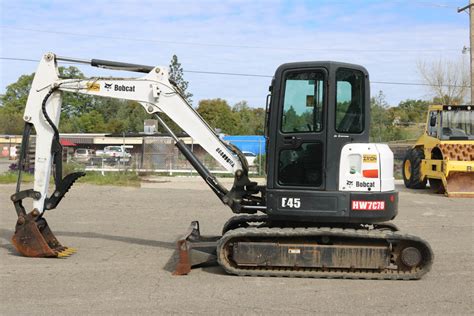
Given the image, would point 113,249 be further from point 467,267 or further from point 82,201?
point 82,201

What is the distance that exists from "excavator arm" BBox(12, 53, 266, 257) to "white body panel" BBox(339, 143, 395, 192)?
1289mm

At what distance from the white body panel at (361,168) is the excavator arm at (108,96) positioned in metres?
1.29

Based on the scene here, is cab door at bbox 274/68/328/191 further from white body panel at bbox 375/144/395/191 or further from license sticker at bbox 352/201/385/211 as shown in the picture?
white body panel at bbox 375/144/395/191

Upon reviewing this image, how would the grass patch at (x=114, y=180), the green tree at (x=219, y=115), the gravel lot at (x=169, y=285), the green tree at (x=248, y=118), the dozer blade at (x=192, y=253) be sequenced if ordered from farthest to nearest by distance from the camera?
the green tree at (x=219, y=115)
the green tree at (x=248, y=118)
the grass patch at (x=114, y=180)
the dozer blade at (x=192, y=253)
the gravel lot at (x=169, y=285)

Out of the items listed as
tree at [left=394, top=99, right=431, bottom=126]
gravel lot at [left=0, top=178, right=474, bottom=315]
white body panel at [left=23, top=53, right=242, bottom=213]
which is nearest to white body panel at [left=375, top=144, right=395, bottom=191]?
gravel lot at [left=0, top=178, right=474, bottom=315]

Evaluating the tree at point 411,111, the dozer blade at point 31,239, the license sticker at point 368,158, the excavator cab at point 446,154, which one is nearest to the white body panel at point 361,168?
the license sticker at point 368,158

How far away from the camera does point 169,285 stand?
22.2 ft

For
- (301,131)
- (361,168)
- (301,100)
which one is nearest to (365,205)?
(361,168)

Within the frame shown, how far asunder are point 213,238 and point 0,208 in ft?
26.3

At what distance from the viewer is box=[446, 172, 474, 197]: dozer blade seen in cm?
1730

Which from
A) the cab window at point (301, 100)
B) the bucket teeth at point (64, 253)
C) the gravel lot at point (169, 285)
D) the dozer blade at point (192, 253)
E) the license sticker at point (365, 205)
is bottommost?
the gravel lot at point (169, 285)

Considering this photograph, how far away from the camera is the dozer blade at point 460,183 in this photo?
1730cm

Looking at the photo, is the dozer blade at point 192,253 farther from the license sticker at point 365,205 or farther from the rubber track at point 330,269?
the license sticker at point 365,205

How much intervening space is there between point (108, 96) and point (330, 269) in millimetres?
4087
